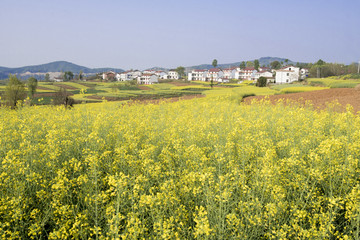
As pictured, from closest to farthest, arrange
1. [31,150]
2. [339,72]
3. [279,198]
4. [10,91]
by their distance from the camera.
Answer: [279,198] < [31,150] < [10,91] < [339,72]

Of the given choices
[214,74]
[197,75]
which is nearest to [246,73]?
[214,74]

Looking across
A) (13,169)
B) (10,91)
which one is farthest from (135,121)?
(10,91)

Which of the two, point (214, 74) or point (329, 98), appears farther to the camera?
point (214, 74)

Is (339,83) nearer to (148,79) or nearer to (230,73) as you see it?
(148,79)

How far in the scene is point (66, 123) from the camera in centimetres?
798

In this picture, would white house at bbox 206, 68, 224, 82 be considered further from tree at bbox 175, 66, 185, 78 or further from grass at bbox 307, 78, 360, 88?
grass at bbox 307, 78, 360, 88

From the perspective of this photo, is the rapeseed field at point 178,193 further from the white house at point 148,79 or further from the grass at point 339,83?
the white house at point 148,79

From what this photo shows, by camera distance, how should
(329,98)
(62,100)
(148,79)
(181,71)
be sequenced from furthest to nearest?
(181,71), (148,79), (62,100), (329,98)

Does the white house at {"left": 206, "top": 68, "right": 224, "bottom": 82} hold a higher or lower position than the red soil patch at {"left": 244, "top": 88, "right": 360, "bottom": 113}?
higher

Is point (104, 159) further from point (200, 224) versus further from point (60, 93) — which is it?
point (60, 93)

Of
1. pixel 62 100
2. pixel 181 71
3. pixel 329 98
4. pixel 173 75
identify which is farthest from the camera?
pixel 173 75

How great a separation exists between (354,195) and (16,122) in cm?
986

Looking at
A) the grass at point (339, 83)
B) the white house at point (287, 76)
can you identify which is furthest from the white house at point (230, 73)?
the grass at point (339, 83)

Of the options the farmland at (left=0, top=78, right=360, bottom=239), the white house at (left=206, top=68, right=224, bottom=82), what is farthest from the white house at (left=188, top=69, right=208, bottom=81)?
the farmland at (left=0, top=78, right=360, bottom=239)
